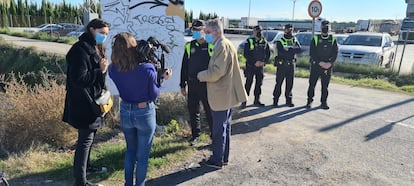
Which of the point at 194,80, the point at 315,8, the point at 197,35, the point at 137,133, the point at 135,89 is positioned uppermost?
the point at 315,8

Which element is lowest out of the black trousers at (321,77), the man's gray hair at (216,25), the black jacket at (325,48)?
the black trousers at (321,77)

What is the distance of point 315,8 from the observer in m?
11.2

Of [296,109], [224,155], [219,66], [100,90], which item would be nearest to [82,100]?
[100,90]

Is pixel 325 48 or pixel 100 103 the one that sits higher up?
pixel 325 48

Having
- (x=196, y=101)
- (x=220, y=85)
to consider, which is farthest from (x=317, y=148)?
(x=220, y=85)

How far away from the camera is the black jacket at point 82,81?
137 inches

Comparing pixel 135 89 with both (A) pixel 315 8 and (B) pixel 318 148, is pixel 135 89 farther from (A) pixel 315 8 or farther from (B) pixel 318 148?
(A) pixel 315 8

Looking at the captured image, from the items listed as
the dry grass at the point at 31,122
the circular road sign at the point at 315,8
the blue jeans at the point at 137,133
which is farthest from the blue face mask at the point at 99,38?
the circular road sign at the point at 315,8

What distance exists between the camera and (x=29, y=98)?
212 inches

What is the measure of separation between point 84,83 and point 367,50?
1395cm

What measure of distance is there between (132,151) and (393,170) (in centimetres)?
340

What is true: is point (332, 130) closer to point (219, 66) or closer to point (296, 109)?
point (296, 109)

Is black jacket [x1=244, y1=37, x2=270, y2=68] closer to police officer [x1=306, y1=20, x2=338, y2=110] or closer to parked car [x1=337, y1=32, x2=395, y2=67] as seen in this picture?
police officer [x1=306, y1=20, x2=338, y2=110]

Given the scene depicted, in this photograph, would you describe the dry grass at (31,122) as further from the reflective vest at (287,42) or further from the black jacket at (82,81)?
the reflective vest at (287,42)
